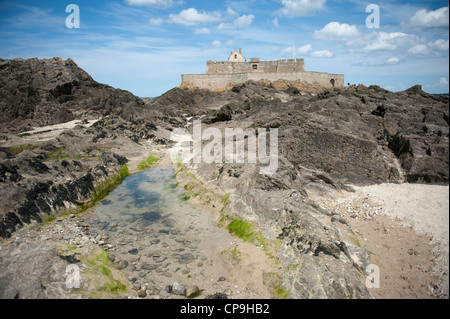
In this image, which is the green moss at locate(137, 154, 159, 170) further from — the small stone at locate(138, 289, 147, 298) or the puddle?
the small stone at locate(138, 289, 147, 298)

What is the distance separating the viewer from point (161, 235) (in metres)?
11.2

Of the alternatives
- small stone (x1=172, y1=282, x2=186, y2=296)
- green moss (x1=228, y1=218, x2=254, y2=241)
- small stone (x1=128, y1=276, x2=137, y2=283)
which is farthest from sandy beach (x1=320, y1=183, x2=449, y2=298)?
small stone (x1=128, y1=276, x2=137, y2=283)

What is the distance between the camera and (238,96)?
46469 mm

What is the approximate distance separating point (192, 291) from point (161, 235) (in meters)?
3.89

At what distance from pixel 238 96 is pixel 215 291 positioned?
1628 inches

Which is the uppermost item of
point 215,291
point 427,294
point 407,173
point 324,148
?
point 324,148

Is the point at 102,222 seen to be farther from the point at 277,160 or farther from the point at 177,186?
the point at 277,160

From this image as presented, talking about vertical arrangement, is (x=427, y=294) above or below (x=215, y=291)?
above

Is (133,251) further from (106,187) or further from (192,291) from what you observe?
(106,187)

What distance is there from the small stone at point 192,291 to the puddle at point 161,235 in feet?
0.96

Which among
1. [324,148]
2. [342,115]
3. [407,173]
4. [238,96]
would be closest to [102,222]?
[324,148]

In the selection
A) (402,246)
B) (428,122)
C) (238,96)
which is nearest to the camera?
(402,246)

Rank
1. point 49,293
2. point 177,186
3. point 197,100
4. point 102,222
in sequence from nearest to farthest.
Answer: point 49,293 < point 102,222 < point 177,186 < point 197,100

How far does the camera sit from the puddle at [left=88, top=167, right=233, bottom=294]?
8789mm
